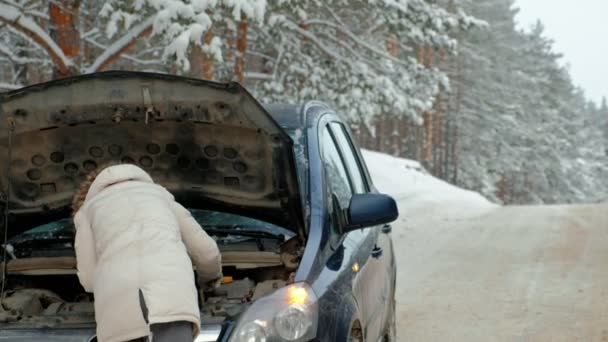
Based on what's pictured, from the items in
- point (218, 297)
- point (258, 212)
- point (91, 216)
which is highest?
point (91, 216)

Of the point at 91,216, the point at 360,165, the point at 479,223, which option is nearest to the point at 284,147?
the point at 91,216

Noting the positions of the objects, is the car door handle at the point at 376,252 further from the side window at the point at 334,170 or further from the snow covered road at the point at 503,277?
the snow covered road at the point at 503,277

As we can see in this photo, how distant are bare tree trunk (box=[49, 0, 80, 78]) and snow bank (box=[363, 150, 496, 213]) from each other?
9308 mm

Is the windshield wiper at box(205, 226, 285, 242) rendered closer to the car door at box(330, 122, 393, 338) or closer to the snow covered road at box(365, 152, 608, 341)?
the car door at box(330, 122, 393, 338)

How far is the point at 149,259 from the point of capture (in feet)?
8.16

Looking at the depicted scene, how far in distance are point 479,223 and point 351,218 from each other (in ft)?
37.2

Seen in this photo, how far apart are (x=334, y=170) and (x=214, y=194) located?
71 cm

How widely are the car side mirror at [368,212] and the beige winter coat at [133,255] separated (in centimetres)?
91

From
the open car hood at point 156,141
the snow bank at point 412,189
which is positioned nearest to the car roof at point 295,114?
the open car hood at point 156,141

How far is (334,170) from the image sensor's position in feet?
13.7

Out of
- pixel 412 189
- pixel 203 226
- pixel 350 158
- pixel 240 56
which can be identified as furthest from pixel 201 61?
pixel 412 189

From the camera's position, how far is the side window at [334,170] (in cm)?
401

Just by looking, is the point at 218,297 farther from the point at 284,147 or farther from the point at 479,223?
the point at 479,223

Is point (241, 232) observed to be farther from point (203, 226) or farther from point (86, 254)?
point (86, 254)
